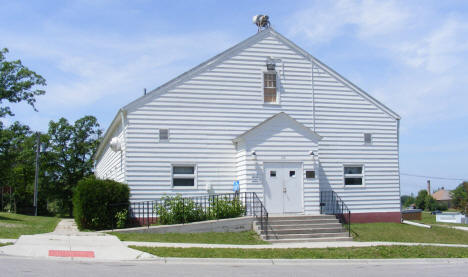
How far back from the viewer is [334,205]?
2156 cm

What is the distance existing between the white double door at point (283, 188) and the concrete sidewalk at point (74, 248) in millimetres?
6621

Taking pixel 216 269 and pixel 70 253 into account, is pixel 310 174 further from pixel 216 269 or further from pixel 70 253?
pixel 70 253

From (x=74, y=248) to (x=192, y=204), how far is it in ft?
19.2

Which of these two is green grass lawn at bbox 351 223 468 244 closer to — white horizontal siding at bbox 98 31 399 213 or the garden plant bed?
the garden plant bed

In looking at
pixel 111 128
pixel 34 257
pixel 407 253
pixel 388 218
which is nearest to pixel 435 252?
pixel 407 253

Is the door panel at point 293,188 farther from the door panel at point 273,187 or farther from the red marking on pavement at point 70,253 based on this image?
the red marking on pavement at point 70,253

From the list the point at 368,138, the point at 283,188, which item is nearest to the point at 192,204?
the point at 283,188

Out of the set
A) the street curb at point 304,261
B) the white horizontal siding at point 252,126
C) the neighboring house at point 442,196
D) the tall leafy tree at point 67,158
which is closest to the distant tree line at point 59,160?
the tall leafy tree at point 67,158

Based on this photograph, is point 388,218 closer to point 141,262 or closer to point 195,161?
point 195,161

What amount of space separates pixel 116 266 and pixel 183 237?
18.0ft

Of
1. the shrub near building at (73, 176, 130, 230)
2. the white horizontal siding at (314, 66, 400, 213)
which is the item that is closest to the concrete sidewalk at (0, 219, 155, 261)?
the shrub near building at (73, 176, 130, 230)

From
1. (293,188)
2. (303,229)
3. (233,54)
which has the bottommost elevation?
(303,229)

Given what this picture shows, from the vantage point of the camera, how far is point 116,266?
36.3ft

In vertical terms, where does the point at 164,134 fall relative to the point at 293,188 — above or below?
above
